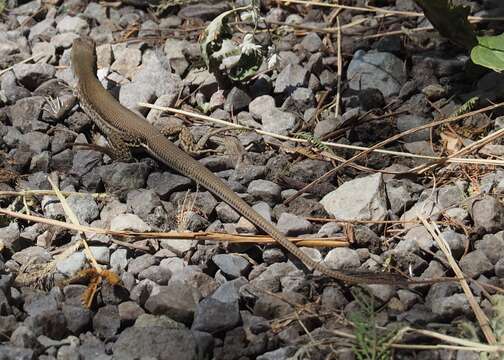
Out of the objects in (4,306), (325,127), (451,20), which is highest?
(451,20)

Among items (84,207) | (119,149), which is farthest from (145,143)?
(84,207)

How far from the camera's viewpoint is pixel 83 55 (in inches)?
210

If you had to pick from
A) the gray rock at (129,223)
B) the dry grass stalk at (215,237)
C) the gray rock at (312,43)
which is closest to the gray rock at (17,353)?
the dry grass stalk at (215,237)

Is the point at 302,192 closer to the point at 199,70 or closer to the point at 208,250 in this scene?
the point at 208,250

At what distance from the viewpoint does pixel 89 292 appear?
3562 millimetres

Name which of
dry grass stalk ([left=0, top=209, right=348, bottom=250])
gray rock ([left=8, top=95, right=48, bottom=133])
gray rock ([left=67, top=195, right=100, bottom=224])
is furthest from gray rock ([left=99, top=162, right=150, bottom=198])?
gray rock ([left=8, top=95, right=48, bottom=133])

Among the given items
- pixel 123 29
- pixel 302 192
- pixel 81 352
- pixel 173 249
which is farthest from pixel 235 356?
pixel 123 29

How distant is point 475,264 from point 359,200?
67 cm

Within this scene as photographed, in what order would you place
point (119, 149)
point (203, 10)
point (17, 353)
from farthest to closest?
point (203, 10)
point (119, 149)
point (17, 353)

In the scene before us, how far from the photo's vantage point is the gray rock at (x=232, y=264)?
3.71 metres

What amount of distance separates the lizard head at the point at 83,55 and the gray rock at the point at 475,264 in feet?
9.27

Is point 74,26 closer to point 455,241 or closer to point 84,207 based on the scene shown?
point 84,207

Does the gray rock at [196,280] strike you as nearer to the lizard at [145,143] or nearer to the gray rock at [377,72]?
the lizard at [145,143]

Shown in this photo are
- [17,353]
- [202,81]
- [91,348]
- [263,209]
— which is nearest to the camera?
[17,353]
